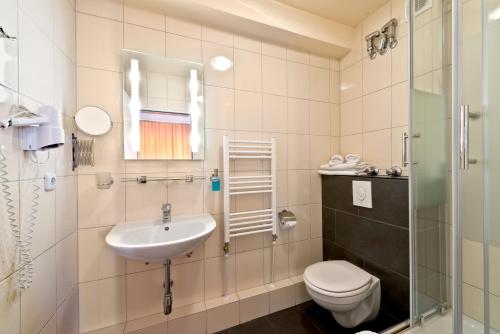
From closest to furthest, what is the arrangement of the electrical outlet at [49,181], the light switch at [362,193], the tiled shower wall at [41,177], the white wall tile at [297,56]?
the tiled shower wall at [41,177] < the electrical outlet at [49,181] < the light switch at [362,193] < the white wall tile at [297,56]

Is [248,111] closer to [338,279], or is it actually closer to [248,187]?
[248,187]

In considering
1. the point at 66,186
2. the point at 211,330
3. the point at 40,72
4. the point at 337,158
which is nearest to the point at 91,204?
the point at 66,186

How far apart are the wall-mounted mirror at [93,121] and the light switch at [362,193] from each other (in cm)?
187

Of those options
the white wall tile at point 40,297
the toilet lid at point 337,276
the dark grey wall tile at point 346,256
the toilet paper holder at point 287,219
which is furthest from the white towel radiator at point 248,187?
the white wall tile at point 40,297

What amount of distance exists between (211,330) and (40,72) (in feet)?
6.04

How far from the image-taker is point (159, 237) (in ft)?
4.22

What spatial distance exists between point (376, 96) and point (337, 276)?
1.48m

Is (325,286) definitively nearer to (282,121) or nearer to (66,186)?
(282,121)

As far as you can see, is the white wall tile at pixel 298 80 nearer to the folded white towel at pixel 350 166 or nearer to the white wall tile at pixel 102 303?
the folded white towel at pixel 350 166

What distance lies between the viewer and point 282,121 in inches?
70.8

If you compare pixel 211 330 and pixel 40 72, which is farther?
pixel 211 330

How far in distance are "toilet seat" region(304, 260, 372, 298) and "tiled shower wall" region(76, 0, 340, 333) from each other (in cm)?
36

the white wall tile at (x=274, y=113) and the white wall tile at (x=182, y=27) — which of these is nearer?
the white wall tile at (x=182, y=27)

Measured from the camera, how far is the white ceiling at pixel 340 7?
5.22 feet
